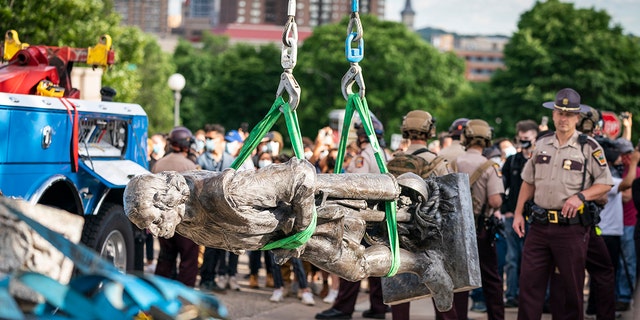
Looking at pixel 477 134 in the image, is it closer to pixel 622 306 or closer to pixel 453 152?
pixel 453 152

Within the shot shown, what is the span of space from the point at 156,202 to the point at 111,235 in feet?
16.4

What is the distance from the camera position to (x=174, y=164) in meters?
11.0

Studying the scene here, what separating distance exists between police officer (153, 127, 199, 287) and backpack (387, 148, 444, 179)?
113 inches

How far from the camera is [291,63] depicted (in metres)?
6.54

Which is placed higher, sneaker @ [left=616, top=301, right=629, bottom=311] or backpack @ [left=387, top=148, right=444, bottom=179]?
backpack @ [left=387, top=148, right=444, bottom=179]

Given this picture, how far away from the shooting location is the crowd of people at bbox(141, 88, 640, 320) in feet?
27.7

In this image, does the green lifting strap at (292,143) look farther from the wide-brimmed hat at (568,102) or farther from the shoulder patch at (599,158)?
the shoulder patch at (599,158)

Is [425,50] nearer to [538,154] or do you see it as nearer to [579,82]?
[579,82]

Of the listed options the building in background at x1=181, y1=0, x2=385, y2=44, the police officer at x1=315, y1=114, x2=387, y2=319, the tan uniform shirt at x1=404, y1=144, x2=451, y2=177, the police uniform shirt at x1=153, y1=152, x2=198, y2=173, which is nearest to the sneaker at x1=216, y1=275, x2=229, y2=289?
the police uniform shirt at x1=153, y1=152, x2=198, y2=173

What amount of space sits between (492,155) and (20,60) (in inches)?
230

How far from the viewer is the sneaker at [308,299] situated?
11.7 m

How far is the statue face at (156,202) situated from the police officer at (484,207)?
4744mm

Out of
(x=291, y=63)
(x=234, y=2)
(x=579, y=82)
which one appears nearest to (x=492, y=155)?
(x=291, y=63)

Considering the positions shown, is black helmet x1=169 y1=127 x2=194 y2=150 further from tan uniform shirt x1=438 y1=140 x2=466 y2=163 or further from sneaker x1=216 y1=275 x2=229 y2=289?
tan uniform shirt x1=438 y1=140 x2=466 y2=163
